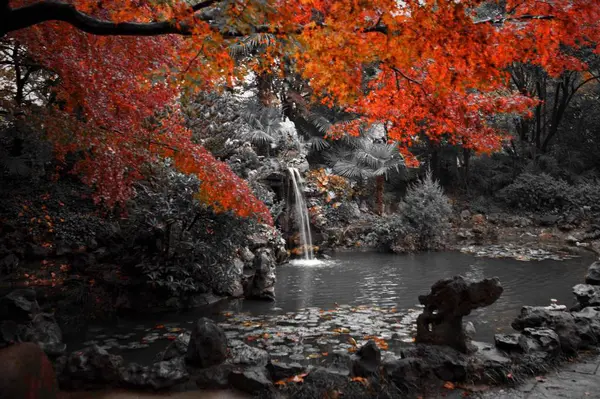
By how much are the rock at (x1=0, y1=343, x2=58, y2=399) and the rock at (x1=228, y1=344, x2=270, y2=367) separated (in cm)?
140

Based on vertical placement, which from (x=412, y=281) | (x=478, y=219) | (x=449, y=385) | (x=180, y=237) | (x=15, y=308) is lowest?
(x=412, y=281)

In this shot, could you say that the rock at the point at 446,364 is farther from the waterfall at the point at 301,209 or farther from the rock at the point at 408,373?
the waterfall at the point at 301,209

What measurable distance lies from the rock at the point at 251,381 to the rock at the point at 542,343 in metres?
2.43

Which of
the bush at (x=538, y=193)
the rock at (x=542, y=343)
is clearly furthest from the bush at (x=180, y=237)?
the bush at (x=538, y=193)

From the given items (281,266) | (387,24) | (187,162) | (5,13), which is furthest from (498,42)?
(281,266)

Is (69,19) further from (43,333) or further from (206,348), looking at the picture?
(43,333)

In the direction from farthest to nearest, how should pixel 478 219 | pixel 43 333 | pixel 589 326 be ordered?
1. pixel 478 219
2. pixel 589 326
3. pixel 43 333

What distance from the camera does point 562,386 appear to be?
334 cm

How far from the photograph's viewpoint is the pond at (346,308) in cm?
491

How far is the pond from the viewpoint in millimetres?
4910

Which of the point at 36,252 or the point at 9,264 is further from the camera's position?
the point at 36,252

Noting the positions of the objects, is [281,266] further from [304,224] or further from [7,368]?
[7,368]

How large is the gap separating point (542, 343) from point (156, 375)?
354 cm

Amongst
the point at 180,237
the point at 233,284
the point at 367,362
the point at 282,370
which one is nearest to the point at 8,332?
the point at 282,370
